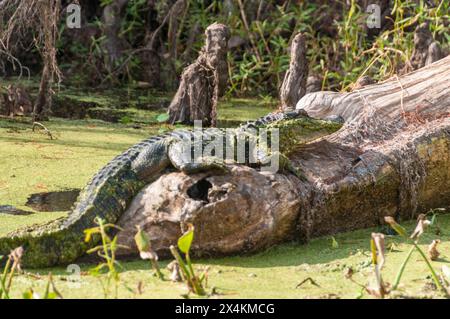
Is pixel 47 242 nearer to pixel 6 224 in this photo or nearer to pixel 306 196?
pixel 6 224

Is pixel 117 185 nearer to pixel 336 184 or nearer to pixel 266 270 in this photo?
pixel 266 270

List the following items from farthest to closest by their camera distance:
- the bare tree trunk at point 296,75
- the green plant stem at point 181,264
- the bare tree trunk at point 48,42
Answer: the bare tree trunk at point 296,75 < the bare tree trunk at point 48,42 < the green plant stem at point 181,264

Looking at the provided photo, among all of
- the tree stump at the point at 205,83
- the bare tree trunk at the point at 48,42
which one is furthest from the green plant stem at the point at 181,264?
the tree stump at the point at 205,83

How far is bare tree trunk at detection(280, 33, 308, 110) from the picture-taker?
781cm

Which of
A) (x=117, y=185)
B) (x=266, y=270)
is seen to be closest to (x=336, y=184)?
(x=266, y=270)

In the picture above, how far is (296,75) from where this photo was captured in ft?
25.7

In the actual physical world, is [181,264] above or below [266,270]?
above

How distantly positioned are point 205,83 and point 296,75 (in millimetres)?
791

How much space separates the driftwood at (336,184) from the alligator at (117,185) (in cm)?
7

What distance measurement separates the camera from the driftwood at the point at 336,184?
4.47 meters

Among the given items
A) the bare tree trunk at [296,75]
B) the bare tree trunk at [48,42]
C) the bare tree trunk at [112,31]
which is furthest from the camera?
the bare tree trunk at [112,31]

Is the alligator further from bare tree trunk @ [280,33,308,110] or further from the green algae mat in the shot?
bare tree trunk @ [280,33,308,110]

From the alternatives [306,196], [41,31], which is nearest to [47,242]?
[306,196]

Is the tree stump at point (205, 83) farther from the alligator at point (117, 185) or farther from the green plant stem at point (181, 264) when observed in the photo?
the green plant stem at point (181, 264)
